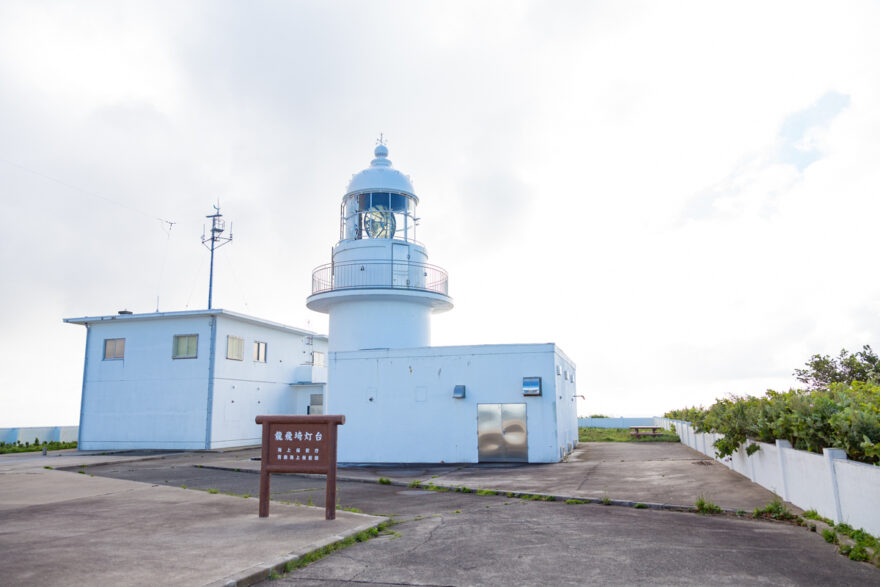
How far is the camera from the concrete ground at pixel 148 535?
18.2ft

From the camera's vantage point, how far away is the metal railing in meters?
18.9

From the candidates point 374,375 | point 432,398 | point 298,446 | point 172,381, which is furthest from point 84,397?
point 298,446

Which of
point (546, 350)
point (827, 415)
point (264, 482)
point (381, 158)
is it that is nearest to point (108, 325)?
point (381, 158)

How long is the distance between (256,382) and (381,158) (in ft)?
40.6

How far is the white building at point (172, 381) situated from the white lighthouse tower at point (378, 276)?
7096 millimetres

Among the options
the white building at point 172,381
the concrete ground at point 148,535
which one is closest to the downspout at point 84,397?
the white building at point 172,381

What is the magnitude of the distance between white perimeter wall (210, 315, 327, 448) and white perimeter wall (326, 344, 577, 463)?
804 cm

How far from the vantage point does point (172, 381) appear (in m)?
24.9

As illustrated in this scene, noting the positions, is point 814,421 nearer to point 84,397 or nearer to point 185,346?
point 185,346

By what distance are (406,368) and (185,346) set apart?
38.4 ft

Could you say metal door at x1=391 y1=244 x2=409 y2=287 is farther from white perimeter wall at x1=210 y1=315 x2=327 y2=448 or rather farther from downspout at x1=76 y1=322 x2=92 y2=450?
downspout at x1=76 y1=322 x2=92 y2=450

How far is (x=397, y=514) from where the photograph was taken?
9242 mm

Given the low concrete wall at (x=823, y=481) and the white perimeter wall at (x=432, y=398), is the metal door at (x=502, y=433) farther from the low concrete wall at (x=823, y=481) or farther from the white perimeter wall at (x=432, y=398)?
the low concrete wall at (x=823, y=481)

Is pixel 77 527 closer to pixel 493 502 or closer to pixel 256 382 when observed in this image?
→ pixel 493 502
